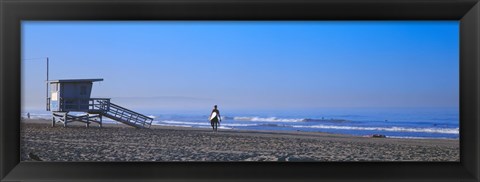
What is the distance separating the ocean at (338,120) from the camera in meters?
18.2

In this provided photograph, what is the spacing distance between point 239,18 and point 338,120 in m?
18.3

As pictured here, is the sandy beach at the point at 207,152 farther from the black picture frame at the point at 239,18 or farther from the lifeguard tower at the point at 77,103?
the black picture frame at the point at 239,18

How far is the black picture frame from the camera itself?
3.87 m

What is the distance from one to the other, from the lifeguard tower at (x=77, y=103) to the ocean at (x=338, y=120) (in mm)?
3328

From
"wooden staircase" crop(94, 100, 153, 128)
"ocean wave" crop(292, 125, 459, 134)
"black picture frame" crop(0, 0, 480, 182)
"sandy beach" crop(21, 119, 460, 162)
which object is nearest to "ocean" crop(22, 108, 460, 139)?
"ocean wave" crop(292, 125, 459, 134)

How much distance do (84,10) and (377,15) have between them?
7.81 feet

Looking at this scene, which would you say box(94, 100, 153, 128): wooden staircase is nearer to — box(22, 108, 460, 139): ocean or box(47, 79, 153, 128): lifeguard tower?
box(47, 79, 153, 128): lifeguard tower

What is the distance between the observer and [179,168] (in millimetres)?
4039

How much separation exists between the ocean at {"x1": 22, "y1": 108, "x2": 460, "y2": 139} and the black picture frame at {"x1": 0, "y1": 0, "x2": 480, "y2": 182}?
1330 cm

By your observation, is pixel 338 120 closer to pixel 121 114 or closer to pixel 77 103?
pixel 121 114

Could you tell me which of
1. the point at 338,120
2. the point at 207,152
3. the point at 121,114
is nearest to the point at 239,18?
the point at 207,152

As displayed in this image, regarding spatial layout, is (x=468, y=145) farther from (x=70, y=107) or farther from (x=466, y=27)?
(x=70, y=107)

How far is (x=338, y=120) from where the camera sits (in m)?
21.6

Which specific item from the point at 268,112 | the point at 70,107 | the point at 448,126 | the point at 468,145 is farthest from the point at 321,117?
the point at 468,145
